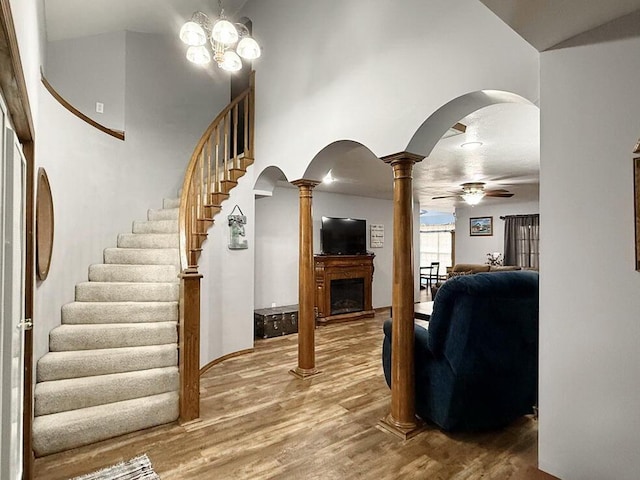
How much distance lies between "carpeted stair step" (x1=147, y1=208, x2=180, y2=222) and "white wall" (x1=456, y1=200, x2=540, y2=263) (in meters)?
7.50

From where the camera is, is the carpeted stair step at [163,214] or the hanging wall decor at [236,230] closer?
the hanging wall decor at [236,230]

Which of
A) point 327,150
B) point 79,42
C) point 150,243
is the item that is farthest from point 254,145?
point 79,42

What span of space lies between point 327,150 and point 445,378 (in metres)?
2.24

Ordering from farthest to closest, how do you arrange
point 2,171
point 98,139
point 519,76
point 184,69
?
point 184,69 < point 98,139 < point 519,76 < point 2,171

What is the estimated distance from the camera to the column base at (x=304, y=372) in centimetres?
385

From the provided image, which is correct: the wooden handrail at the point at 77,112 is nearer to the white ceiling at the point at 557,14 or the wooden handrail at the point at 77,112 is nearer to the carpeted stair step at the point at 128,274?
the carpeted stair step at the point at 128,274

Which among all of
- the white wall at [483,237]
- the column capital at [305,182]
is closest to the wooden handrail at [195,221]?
the column capital at [305,182]

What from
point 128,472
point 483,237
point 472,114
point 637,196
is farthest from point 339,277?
point 637,196

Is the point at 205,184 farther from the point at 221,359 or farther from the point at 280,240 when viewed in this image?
the point at 221,359

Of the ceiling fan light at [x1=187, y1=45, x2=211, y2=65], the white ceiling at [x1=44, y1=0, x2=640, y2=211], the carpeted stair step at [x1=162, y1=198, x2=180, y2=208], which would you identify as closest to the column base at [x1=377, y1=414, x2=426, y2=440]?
the white ceiling at [x1=44, y1=0, x2=640, y2=211]

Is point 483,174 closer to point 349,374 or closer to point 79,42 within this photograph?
point 349,374

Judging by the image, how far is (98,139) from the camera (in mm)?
4227

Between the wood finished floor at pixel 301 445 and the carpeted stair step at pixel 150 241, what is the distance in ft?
5.75

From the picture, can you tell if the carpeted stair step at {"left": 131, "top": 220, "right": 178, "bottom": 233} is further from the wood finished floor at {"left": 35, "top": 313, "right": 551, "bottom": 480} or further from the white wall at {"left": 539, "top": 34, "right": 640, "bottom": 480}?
the white wall at {"left": 539, "top": 34, "right": 640, "bottom": 480}
